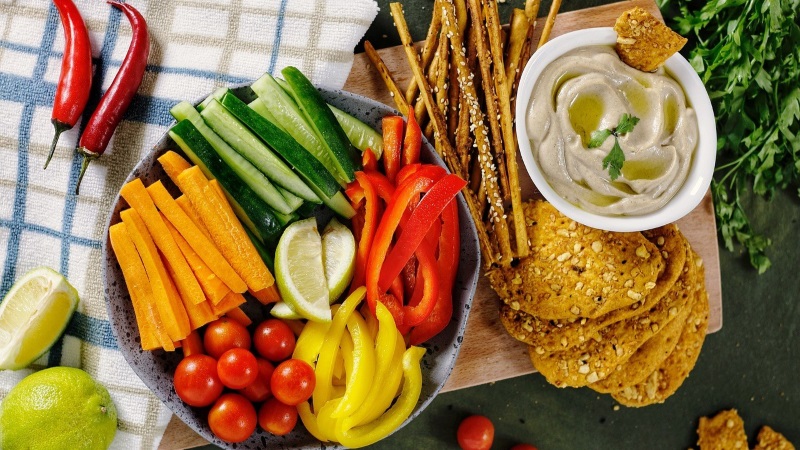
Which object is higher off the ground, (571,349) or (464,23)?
(464,23)

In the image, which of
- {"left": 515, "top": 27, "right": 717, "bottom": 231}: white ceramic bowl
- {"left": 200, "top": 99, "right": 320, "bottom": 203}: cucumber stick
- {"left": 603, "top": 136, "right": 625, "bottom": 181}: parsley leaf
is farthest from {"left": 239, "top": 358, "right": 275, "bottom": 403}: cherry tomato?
{"left": 603, "top": 136, "right": 625, "bottom": 181}: parsley leaf

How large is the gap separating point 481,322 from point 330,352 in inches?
31.7

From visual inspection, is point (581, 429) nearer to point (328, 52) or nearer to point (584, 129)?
point (584, 129)

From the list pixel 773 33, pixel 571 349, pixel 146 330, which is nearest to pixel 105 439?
pixel 146 330

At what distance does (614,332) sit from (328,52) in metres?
1.76

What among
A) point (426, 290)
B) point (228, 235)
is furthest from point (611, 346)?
point (228, 235)

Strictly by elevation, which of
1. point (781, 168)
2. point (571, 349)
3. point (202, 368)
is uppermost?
point (202, 368)

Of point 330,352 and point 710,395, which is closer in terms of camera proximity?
point 330,352

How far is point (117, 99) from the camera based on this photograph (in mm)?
2992

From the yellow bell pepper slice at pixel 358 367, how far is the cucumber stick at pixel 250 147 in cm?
57

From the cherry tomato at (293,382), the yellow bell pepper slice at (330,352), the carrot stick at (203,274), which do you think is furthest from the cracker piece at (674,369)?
the carrot stick at (203,274)

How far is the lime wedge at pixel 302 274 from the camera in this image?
2.80 m

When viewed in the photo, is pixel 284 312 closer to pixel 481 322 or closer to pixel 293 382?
pixel 293 382

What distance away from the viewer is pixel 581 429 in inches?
151
